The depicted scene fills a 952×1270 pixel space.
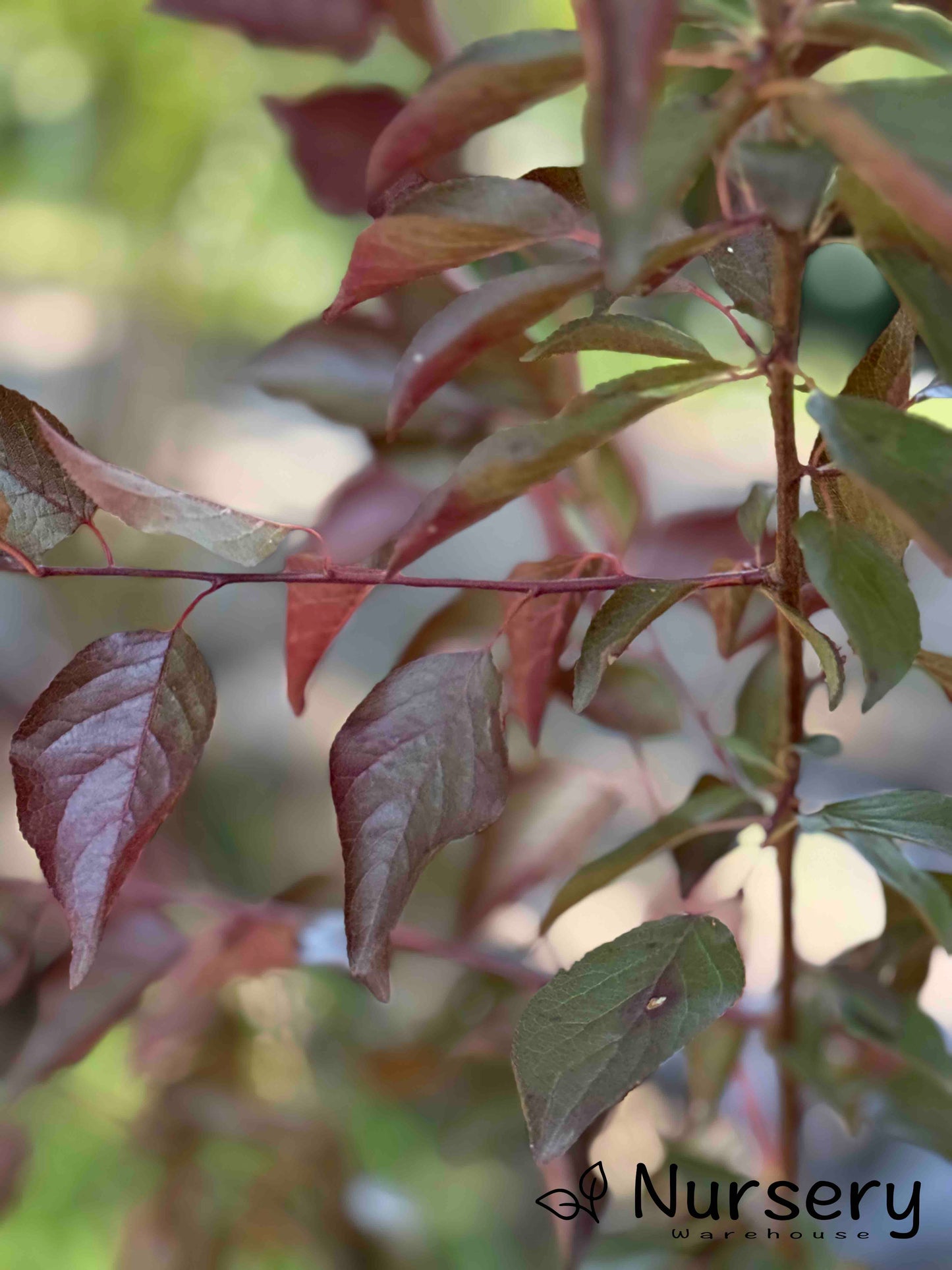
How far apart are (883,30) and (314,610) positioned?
0.57ft

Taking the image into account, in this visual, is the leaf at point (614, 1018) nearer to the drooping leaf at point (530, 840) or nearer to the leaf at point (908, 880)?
the leaf at point (908, 880)

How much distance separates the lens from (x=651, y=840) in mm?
303

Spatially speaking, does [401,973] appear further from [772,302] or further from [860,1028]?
[772,302]

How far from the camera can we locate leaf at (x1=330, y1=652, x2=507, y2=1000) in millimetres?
221

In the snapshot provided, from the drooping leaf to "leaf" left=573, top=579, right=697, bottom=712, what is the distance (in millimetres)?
226

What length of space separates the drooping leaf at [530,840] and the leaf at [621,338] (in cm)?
26

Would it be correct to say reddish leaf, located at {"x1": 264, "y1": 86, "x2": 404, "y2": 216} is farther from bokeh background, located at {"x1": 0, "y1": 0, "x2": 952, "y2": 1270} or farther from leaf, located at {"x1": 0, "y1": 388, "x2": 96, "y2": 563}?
leaf, located at {"x1": 0, "y1": 388, "x2": 96, "y2": 563}

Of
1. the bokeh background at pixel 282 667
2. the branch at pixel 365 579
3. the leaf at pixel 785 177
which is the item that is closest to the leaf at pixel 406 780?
the branch at pixel 365 579

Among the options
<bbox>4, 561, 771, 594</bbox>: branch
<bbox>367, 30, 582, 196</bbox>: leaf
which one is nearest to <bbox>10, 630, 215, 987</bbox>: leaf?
<bbox>4, 561, 771, 594</bbox>: branch

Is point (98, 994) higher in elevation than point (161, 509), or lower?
lower

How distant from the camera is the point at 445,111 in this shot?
17cm

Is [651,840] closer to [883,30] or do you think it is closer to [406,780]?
[406,780]

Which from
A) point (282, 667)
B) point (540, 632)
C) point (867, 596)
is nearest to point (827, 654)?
point (867, 596)

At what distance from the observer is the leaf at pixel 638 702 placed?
408mm
